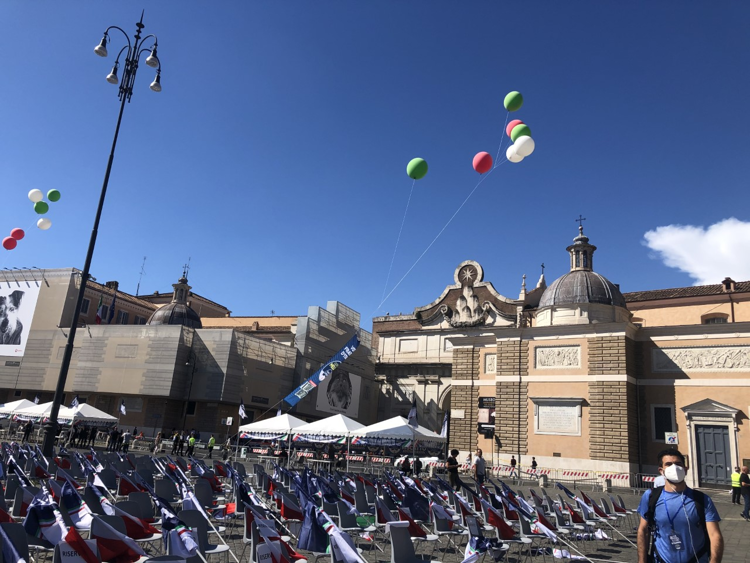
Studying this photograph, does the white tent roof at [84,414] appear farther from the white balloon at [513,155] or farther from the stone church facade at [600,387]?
the white balloon at [513,155]

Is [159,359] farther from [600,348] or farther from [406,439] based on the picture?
[600,348]

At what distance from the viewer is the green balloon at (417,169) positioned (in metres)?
14.8

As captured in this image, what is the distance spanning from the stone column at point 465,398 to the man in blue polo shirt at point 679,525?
29838 mm

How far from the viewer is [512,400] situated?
32156 mm

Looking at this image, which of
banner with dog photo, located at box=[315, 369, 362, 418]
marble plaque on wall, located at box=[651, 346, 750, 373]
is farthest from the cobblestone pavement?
banner with dog photo, located at box=[315, 369, 362, 418]

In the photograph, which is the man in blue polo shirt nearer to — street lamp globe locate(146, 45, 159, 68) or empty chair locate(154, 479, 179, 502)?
empty chair locate(154, 479, 179, 502)

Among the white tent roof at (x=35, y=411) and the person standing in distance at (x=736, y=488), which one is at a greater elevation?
the white tent roof at (x=35, y=411)

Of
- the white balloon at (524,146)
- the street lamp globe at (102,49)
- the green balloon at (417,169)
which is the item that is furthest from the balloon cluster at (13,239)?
the white balloon at (524,146)

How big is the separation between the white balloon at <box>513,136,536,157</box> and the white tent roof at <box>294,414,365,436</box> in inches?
→ 464

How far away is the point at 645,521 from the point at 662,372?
28.0m

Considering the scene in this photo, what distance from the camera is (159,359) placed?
40375mm

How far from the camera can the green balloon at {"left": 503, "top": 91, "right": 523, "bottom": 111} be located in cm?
1353

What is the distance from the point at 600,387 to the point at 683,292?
58.6ft

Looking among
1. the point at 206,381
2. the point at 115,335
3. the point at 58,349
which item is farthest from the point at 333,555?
the point at 58,349
